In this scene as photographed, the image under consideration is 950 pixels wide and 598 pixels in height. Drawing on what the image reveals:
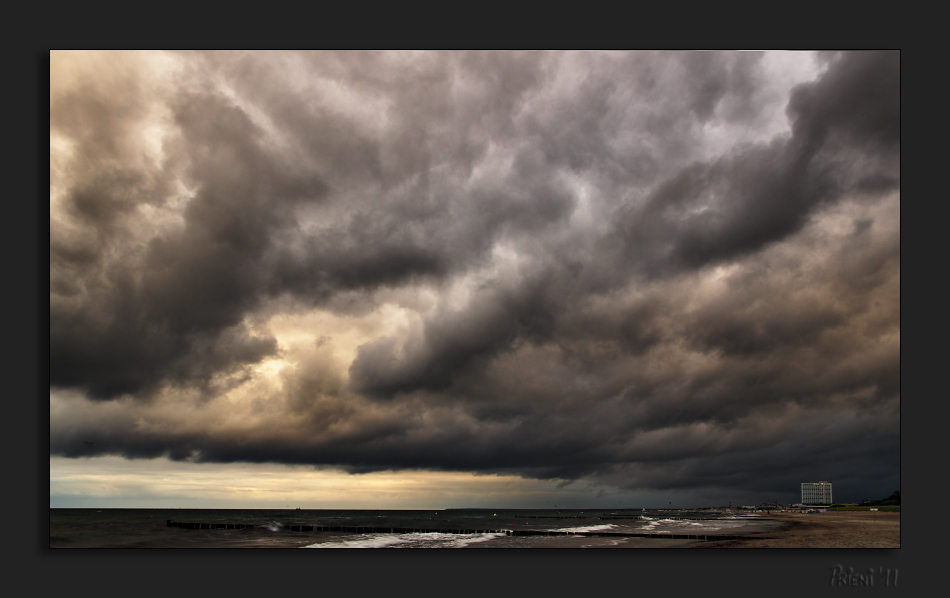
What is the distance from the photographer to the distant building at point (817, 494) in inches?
3809

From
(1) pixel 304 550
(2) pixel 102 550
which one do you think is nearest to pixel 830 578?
(1) pixel 304 550

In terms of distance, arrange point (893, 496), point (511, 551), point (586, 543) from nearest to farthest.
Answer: point (511, 551) → point (893, 496) → point (586, 543)

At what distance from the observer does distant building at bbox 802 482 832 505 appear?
96.8 m

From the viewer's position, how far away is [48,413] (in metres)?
13.6

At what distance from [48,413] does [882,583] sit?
74.3 ft

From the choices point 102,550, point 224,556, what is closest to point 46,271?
point 102,550

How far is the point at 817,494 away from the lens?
104062 mm

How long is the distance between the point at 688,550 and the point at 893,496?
841cm

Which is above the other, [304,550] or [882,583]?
[304,550]
